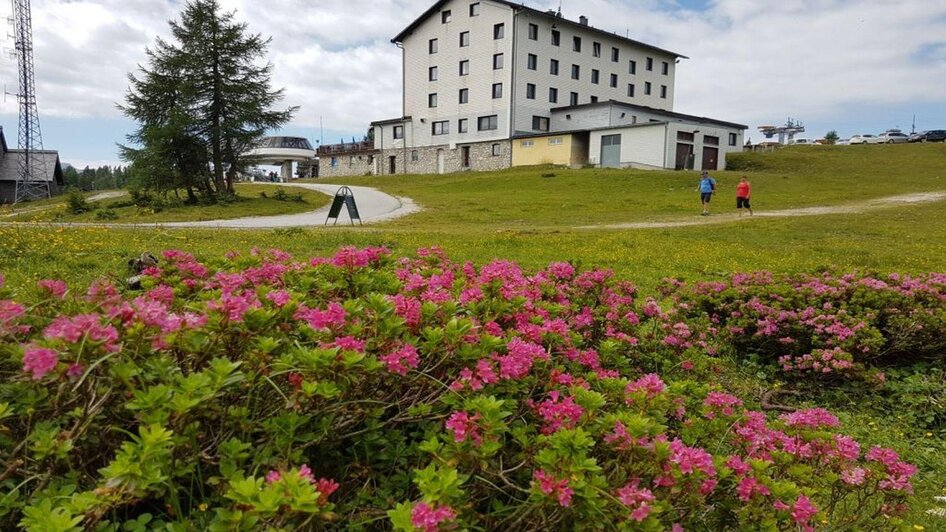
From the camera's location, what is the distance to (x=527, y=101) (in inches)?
1822

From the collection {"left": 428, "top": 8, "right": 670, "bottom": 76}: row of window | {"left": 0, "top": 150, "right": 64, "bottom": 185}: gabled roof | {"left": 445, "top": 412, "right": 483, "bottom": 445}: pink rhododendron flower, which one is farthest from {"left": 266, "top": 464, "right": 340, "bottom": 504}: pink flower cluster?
{"left": 0, "top": 150, "right": 64, "bottom": 185}: gabled roof

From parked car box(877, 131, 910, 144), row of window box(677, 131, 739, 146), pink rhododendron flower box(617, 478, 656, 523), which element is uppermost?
parked car box(877, 131, 910, 144)

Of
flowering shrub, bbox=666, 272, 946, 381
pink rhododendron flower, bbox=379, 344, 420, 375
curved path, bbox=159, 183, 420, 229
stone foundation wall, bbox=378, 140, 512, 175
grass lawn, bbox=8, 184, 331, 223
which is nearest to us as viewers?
pink rhododendron flower, bbox=379, 344, 420, 375

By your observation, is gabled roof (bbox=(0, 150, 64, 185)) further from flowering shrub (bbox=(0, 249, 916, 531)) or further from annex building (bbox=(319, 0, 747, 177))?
flowering shrub (bbox=(0, 249, 916, 531))

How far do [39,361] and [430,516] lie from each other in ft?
2.83

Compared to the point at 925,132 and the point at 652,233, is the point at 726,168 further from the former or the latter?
the point at 925,132

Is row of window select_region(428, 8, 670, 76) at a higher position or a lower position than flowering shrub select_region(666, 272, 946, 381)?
higher

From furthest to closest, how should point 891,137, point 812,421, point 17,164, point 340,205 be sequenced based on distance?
point 891,137 < point 17,164 < point 340,205 < point 812,421

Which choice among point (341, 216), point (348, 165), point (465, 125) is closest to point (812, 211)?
point (341, 216)

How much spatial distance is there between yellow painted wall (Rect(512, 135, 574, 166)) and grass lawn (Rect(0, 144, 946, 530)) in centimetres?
→ 628

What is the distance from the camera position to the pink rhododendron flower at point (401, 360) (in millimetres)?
1533

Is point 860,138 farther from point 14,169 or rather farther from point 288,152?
point 14,169

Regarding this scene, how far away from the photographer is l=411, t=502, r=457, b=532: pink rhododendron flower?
3.62 feet

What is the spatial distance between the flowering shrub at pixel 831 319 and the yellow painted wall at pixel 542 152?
38.6m
